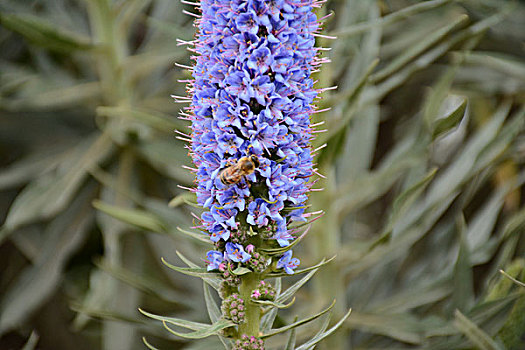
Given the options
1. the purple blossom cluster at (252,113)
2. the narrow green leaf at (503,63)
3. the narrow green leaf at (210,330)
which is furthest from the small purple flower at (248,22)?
the narrow green leaf at (503,63)

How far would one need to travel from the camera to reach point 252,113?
0.90 meters

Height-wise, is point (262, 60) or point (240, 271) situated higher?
point (262, 60)

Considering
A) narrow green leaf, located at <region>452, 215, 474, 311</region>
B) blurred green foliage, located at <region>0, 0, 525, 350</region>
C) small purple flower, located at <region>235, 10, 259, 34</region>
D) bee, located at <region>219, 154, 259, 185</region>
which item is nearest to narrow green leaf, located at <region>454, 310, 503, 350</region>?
blurred green foliage, located at <region>0, 0, 525, 350</region>

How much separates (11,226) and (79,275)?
1.58ft

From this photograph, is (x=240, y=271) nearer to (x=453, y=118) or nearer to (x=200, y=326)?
(x=200, y=326)

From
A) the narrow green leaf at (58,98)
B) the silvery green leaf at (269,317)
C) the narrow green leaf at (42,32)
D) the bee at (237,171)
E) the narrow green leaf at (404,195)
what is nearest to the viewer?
the bee at (237,171)

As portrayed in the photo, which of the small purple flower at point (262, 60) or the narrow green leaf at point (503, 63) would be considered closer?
the small purple flower at point (262, 60)

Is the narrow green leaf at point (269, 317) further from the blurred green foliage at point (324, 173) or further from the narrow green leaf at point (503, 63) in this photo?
the narrow green leaf at point (503, 63)

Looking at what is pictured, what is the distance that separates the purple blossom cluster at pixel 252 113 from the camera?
0.89 metres

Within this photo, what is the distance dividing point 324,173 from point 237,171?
0.62 metres

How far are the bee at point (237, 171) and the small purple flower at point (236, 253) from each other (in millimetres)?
105

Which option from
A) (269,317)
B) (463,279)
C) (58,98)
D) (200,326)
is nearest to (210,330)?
(200,326)

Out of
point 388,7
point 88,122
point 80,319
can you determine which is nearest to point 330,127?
point 388,7

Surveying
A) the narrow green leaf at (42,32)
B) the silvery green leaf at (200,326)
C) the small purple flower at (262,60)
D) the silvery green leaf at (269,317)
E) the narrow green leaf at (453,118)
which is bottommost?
the silvery green leaf at (269,317)
